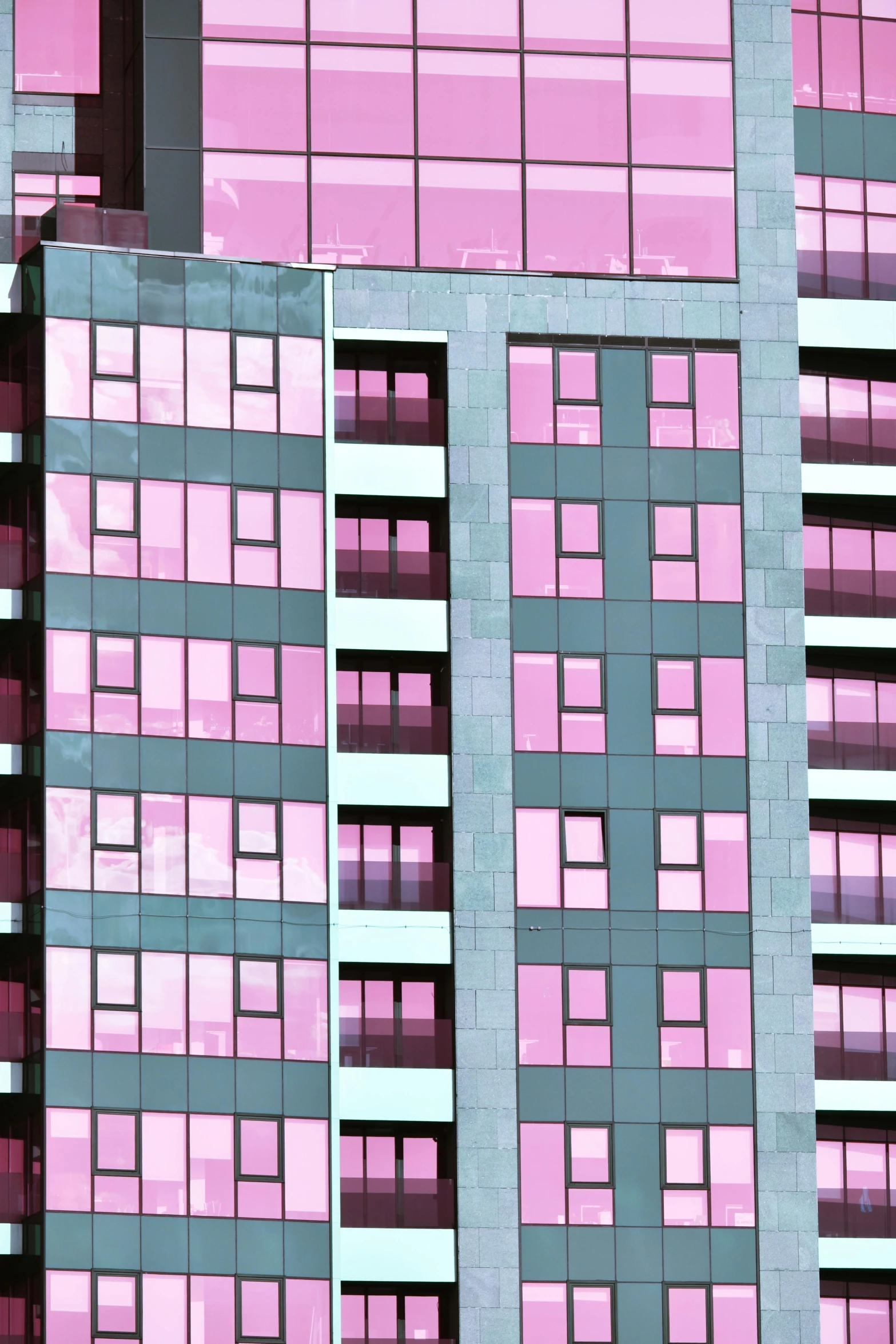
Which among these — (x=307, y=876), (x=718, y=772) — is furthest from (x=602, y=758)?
(x=307, y=876)

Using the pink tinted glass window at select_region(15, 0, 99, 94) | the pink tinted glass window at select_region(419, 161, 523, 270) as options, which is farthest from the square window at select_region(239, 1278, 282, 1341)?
the pink tinted glass window at select_region(15, 0, 99, 94)

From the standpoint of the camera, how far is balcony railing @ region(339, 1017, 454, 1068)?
220 ft

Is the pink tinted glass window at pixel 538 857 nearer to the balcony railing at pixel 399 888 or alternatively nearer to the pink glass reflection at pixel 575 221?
the balcony railing at pixel 399 888

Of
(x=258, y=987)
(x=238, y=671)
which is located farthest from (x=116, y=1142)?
(x=238, y=671)

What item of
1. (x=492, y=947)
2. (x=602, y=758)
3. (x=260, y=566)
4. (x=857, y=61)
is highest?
(x=857, y=61)

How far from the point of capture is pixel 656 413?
2773 inches

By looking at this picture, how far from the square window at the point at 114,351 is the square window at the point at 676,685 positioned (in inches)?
592

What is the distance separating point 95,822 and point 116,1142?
739 centimetres

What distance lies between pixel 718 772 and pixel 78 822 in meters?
16.0

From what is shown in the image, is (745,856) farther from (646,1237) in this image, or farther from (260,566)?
(260,566)

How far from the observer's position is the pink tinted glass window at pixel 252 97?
70312 mm

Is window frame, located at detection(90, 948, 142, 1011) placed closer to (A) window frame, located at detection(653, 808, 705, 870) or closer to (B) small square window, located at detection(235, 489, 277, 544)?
(B) small square window, located at detection(235, 489, 277, 544)

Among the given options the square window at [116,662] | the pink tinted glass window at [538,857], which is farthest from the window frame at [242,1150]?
the square window at [116,662]

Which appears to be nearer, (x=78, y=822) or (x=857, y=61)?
(x=78, y=822)
